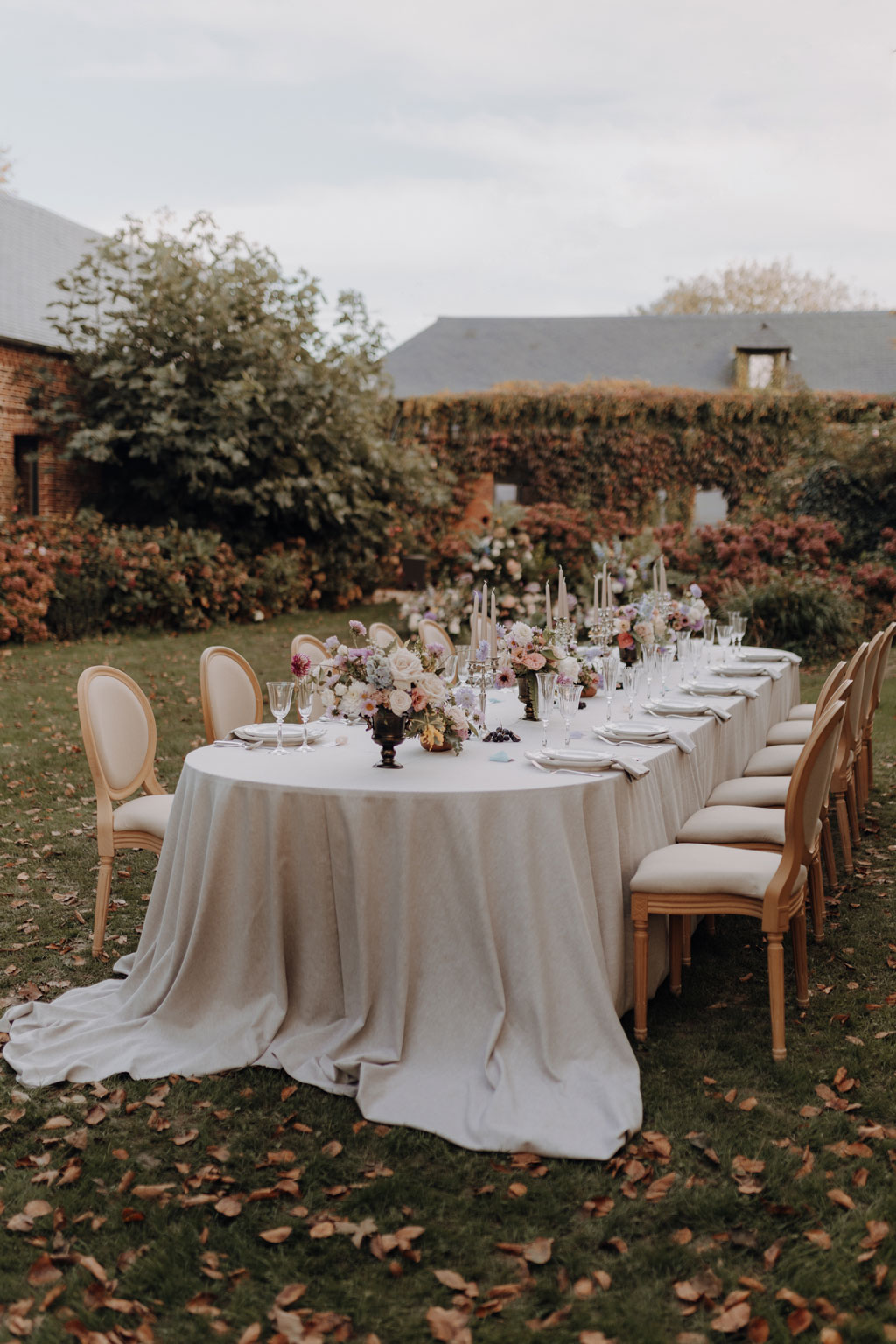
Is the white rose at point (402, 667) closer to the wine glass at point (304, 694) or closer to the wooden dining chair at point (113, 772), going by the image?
the wine glass at point (304, 694)

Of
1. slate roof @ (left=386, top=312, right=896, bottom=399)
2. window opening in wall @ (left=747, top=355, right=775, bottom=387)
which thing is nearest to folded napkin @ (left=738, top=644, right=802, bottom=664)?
slate roof @ (left=386, top=312, right=896, bottom=399)

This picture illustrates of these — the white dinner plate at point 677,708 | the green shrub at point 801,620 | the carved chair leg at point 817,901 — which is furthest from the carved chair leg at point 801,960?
the green shrub at point 801,620

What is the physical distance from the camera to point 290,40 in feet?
37.9

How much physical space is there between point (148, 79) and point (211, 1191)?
15063mm

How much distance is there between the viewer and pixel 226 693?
5.26 m

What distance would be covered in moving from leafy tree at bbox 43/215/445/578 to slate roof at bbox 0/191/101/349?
37 centimetres

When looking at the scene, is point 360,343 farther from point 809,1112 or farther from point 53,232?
point 809,1112

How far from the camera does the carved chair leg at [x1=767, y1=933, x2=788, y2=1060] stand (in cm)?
355

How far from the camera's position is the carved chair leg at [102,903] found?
446 cm

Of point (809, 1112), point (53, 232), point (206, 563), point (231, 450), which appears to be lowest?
point (809, 1112)

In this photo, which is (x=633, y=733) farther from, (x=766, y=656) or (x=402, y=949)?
(x=766, y=656)

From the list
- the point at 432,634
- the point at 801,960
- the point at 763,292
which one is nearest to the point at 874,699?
the point at 432,634

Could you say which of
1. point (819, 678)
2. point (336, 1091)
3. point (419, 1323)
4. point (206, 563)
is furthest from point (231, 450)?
point (419, 1323)

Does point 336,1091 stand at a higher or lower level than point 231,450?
lower
